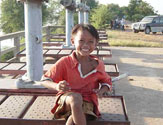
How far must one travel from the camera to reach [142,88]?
5492 millimetres

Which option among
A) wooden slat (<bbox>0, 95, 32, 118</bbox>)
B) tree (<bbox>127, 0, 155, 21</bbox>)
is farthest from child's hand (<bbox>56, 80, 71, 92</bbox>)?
tree (<bbox>127, 0, 155, 21</bbox>)

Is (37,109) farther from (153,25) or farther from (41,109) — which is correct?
(153,25)

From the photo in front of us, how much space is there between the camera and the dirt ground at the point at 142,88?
13.3 ft

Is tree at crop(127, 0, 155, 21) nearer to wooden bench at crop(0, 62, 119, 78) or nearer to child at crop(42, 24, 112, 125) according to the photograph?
wooden bench at crop(0, 62, 119, 78)

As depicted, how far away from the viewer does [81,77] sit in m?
2.29

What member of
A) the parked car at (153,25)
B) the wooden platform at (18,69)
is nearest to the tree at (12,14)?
the parked car at (153,25)

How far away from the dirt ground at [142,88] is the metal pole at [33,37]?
1.39 meters

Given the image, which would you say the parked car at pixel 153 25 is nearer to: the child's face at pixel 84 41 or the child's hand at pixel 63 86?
the child's face at pixel 84 41

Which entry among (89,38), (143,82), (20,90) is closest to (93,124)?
(89,38)

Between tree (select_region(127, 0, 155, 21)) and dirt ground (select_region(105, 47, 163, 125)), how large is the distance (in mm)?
39403

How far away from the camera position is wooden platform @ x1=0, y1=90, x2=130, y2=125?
89.3 inches

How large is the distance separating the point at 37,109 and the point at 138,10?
47361 millimetres

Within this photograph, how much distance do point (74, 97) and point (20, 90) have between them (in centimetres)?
120

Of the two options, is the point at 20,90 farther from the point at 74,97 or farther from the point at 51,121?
the point at 74,97
